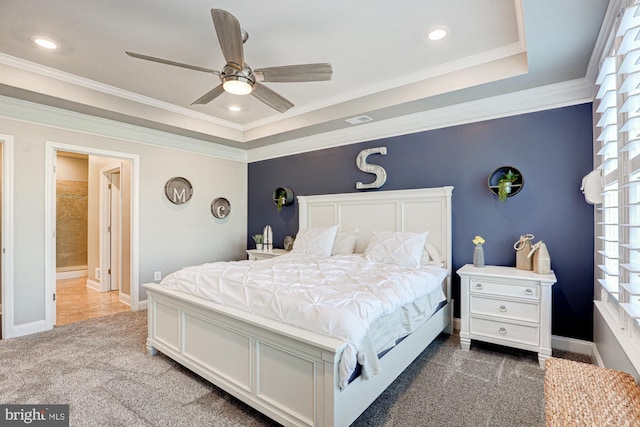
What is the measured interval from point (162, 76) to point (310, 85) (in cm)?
154

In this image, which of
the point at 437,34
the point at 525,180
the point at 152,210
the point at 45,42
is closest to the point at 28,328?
the point at 152,210

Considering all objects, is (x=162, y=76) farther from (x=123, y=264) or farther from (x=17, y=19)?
(x=123, y=264)

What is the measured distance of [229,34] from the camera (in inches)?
75.9

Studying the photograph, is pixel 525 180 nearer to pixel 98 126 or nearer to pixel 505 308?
pixel 505 308

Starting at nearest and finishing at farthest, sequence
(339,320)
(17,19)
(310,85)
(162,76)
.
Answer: (339,320) < (17,19) < (162,76) < (310,85)

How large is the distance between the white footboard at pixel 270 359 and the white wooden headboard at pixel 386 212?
1219mm

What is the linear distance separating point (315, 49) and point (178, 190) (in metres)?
3.04

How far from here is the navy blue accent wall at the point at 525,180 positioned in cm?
285

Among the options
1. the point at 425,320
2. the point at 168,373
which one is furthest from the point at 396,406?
the point at 168,373

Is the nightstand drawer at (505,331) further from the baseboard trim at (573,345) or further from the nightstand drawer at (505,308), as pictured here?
the baseboard trim at (573,345)

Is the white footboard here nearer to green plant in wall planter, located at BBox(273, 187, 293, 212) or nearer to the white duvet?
the white duvet

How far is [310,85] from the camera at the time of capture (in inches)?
137

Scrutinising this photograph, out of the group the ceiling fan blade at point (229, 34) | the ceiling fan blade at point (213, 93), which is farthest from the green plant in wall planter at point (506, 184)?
the ceiling fan blade at point (213, 93)

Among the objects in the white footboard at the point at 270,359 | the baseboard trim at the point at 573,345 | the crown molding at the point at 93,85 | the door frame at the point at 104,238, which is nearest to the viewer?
the white footboard at the point at 270,359
